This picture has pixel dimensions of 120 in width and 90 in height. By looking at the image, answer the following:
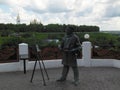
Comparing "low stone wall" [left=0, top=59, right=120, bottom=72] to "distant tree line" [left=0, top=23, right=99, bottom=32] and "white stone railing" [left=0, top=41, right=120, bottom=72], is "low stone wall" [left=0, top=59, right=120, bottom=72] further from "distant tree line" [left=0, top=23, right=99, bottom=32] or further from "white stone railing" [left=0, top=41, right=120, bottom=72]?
"distant tree line" [left=0, top=23, right=99, bottom=32]

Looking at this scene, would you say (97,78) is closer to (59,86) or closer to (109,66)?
(59,86)

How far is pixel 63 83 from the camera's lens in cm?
991

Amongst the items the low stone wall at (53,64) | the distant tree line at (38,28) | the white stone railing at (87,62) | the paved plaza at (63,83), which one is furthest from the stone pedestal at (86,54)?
the distant tree line at (38,28)

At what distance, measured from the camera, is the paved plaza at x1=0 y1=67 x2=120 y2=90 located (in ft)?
30.6

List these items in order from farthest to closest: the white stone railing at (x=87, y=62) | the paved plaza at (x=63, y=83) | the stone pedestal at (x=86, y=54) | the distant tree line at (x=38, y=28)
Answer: the distant tree line at (x=38, y=28)
the stone pedestal at (x=86, y=54)
the white stone railing at (x=87, y=62)
the paved plaza at (x=63, y=83)

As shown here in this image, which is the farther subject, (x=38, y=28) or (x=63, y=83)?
(x=38, y=28)

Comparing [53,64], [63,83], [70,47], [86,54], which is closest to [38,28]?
[86,54]

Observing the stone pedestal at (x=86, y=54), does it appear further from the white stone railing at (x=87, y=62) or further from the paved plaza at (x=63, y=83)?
the paved plaza at (x=63, y=83)

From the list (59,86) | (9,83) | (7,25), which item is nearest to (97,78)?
(59,86)

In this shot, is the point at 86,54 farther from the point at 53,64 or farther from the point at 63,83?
the point at 63,83

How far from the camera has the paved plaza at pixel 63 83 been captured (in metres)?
9.31

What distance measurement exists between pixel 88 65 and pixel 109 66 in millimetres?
1101

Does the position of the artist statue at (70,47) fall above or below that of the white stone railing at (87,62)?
above

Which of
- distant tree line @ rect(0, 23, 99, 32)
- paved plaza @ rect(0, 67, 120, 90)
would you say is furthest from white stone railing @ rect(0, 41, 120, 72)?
distant tree line @ rect(0, 23, 99, 32)
